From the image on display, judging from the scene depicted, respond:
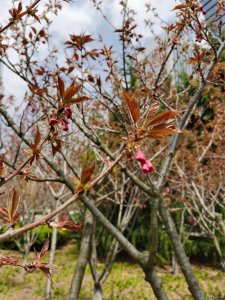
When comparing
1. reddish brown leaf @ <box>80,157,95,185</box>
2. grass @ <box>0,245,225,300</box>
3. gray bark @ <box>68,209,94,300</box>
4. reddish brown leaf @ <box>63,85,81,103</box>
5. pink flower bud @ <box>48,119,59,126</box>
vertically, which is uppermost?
reddish brown leaf @ <box>63,85,81,103</box>

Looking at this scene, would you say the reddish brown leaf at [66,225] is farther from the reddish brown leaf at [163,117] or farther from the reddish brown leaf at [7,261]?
the reddish brown leaf at [163,117]

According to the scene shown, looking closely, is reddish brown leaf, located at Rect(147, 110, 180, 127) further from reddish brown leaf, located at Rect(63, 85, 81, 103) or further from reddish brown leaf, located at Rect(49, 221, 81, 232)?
reddish brown leaf, located at Rect(49, 221, 81, 232)

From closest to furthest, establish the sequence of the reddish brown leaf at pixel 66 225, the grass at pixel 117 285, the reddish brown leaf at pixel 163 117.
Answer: the reddish brown leaf at pixel 163 117 < the reddish brown leaf at pixel 66 225 < the grass at pixel 117 285

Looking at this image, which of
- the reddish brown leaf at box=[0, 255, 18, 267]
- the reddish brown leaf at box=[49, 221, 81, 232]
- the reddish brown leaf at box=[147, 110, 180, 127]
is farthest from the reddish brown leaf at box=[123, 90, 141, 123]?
the reddish brown leaf at box=[0, 255, 18, 267]

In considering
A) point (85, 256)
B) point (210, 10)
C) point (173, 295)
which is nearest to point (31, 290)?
point (173, 295)

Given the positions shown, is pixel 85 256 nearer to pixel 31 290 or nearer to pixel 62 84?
pixel 62 84

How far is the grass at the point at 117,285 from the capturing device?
823 centimetres

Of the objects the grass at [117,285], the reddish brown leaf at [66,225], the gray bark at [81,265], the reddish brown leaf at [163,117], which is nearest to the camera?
the reddish brown leaf at [163,117]

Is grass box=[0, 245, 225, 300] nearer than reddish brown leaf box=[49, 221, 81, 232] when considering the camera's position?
No

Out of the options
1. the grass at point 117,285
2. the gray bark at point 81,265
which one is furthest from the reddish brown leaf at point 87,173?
the grass at point 117,285

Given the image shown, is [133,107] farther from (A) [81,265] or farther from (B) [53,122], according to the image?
(A) [81,265]

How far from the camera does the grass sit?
8.23 metres

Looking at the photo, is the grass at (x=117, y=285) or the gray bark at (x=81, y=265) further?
the grass at (x=117, y=285)

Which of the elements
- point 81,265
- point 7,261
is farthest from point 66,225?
point 81,265
